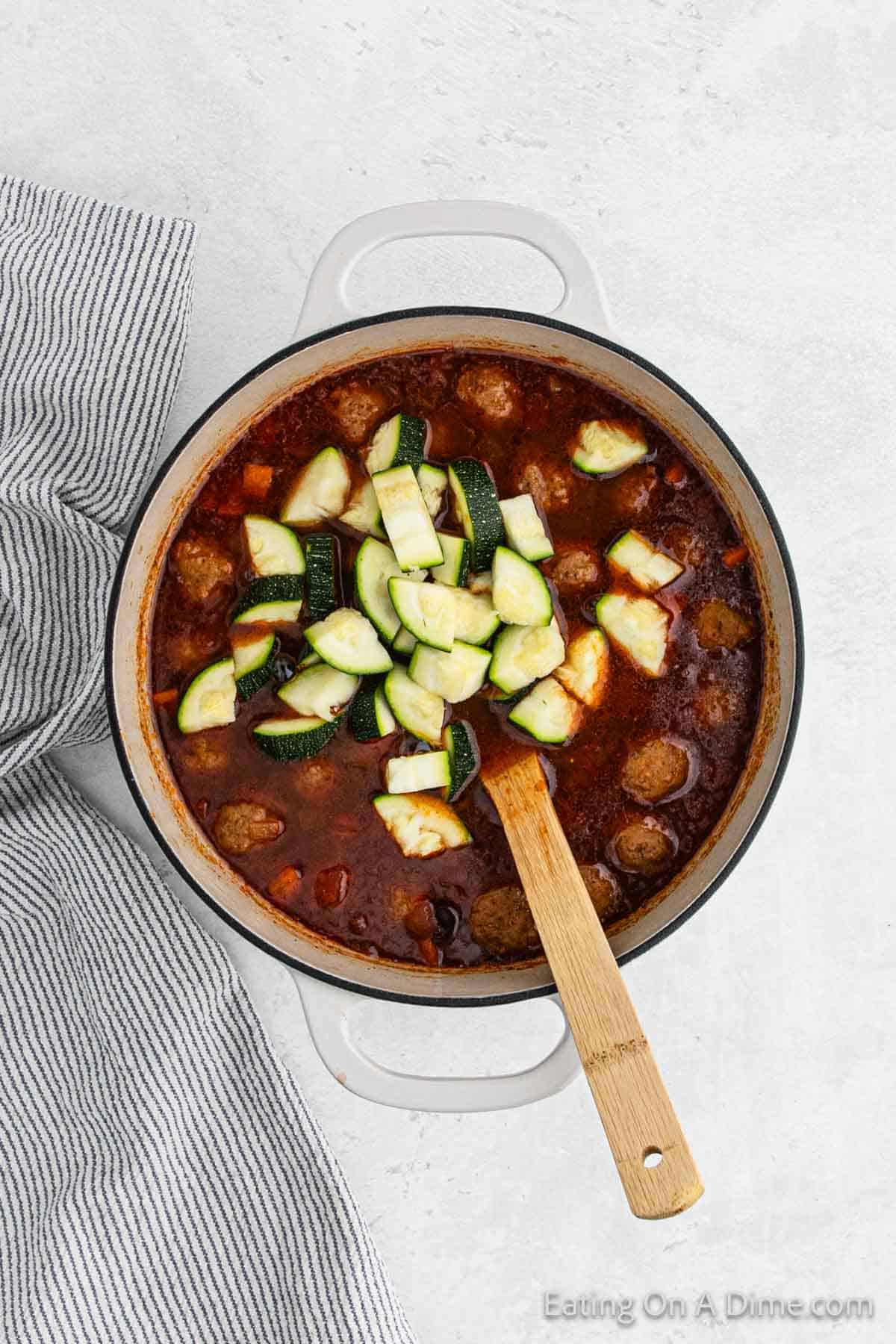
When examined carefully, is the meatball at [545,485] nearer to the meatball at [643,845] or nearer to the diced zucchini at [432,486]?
the diced zucchini at [432,486]

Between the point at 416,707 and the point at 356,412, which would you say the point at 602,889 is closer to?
the point at 416,707

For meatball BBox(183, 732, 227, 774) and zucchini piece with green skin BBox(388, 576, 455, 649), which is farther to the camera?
meatball BBox(183, 732, 227, 774)

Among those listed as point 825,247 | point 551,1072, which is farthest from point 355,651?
point 825,247

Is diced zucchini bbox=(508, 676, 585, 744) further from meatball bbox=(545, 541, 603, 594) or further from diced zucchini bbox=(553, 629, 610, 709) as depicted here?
meatball bbox=(545, 541, 603, 594)

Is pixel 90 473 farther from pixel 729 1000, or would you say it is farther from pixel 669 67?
pixel 729 1000

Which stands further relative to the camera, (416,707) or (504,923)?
(504,923)

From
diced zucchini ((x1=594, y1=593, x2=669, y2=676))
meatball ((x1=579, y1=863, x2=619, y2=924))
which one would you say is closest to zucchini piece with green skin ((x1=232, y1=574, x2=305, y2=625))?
diced zucchini ((x1=594, y1=593, x2=669, y2=676))

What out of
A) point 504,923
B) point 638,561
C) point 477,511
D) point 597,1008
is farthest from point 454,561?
point 597,1008
